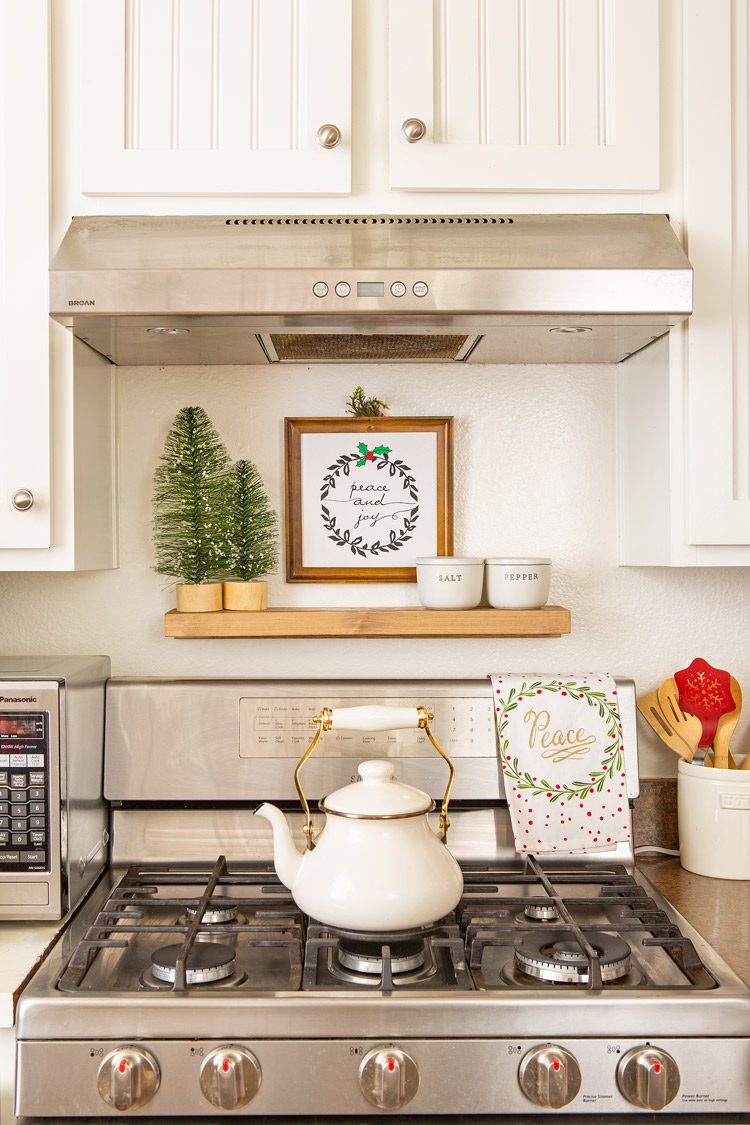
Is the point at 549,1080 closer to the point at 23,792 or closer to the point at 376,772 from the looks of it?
the point at 376,772

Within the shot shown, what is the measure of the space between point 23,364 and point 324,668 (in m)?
0.71

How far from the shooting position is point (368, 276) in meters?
1.29

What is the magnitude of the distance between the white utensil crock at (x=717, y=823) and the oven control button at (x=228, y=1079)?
0.83 m

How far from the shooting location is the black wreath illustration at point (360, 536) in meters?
1.73

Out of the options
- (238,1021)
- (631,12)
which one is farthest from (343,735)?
(631,12)

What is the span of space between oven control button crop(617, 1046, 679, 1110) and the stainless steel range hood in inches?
35.4

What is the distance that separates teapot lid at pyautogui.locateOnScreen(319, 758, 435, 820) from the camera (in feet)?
4.09

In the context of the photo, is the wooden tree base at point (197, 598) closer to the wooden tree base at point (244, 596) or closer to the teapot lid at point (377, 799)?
the wooden tree base at point (244, 596)

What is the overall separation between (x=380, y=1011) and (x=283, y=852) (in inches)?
10.7

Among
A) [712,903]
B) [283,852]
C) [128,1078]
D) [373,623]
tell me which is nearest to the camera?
[128,1078]

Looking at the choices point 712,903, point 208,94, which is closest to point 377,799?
point 712,903

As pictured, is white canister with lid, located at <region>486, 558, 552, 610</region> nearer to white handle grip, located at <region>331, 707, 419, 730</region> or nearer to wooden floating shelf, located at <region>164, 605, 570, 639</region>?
wooden floating shelf, located at <region>164, 605, 570, 639</region>

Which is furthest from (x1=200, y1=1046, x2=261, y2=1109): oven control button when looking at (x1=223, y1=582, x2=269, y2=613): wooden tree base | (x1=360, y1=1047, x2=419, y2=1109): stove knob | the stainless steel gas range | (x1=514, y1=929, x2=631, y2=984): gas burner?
(x1=223, y1=582, x2=269, y2=613): wooden tree base

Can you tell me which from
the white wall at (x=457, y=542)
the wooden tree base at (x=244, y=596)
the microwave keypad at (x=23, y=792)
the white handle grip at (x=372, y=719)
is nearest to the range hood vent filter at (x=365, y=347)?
the white wall at (x=457, y=542)
